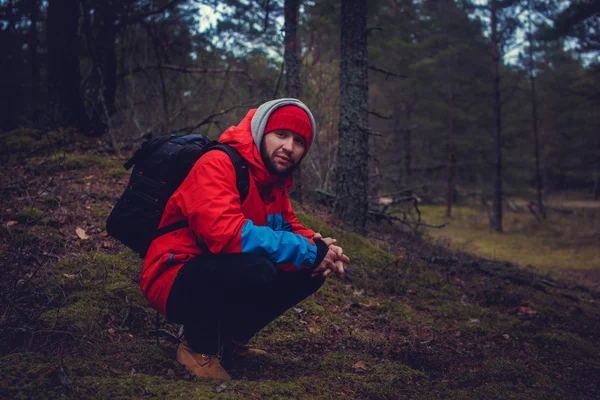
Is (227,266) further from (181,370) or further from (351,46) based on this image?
(351,46)

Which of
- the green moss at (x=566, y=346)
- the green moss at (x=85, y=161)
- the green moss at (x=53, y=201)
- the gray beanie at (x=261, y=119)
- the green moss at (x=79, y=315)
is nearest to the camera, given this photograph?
the gray beanie at (x=261, y=119)

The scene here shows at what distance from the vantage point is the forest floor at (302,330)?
8.89 ft

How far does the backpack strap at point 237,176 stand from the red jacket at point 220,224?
24 millimetres

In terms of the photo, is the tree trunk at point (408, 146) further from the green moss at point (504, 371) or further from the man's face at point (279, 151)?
the man's face at point (279, 151)

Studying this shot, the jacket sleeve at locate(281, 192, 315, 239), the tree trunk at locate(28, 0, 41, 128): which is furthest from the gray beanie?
the tree trunk at locate(28, 0, 41, 128)

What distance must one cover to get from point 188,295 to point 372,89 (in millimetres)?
22189

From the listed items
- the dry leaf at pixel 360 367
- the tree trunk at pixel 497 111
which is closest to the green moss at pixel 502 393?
the dry leaf at pixel 360 367

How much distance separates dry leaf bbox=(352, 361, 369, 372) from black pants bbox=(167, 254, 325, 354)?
2.54 ft

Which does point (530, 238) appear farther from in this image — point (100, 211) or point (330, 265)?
point (330, 265)

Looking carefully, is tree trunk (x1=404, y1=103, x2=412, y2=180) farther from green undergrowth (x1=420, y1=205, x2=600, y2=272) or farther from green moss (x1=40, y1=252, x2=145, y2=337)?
green moss (x1=40, y1=252, x2=145, y2=337)

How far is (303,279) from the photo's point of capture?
116 inches

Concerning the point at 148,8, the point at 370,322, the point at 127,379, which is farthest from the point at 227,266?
the point at 148,8

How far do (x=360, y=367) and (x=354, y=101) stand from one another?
4.75m

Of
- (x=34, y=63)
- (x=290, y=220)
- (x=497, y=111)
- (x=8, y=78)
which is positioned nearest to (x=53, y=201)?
(x=290, y=220)
